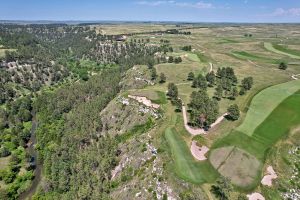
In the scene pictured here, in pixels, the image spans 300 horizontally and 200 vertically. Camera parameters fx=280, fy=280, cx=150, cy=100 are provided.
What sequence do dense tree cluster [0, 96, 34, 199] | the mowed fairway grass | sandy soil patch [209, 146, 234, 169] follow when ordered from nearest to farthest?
the mowed fairway grass → sandy soil patch [209, 146, 234, 169] → dense tree cluster [0, 96, 34, 199]

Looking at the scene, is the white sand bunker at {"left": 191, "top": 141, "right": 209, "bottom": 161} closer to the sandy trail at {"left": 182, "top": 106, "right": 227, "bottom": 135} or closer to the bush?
the sandy trail at {"left": 182, "top": 106, "right": 227, "bottom": 135}

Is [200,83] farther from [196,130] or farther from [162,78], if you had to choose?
[196,130]

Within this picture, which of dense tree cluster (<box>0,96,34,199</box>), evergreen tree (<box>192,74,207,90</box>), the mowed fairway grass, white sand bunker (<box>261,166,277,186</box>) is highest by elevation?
evergreen tree (<box>192,74,207,90</box>)

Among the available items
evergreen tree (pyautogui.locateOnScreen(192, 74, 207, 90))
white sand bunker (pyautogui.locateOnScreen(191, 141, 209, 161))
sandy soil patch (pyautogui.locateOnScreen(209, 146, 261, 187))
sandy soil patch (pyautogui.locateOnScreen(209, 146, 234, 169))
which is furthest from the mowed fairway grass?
evergreen tree (pyautogui.locateOnScreen(192, 74, 207, 90))

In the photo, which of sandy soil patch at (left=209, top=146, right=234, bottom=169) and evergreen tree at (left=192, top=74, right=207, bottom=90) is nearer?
sandy soil patch at (left=209, top=146, right=234, bottom=169)

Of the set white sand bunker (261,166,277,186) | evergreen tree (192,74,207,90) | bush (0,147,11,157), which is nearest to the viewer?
white sand bunker (261,166,277,186)

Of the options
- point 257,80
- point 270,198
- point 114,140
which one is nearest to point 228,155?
point 270,198

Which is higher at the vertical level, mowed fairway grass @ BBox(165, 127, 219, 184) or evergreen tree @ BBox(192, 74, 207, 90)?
evergreen tree @ BBox(192, 74, 207, 90)
